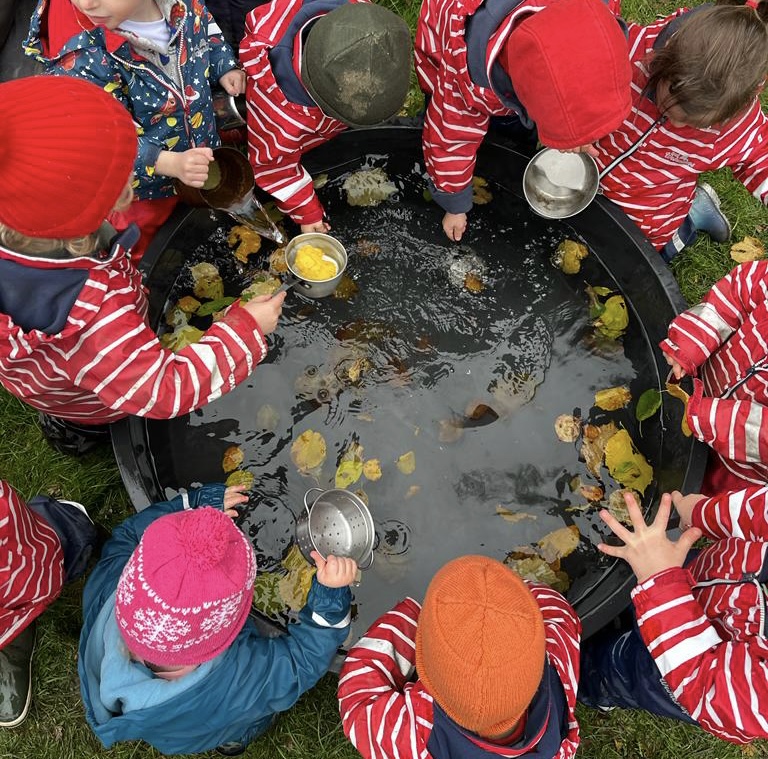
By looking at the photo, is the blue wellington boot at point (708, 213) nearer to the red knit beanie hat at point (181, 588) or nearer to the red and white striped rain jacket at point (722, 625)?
the red and white striped rain jacket at point (722, 625)

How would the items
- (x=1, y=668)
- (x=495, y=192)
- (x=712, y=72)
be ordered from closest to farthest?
(x=712, y=72) < (x=1, y=668) < (x=495, y=192)

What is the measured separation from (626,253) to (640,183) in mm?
248

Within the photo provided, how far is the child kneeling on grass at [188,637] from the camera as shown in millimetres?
1277

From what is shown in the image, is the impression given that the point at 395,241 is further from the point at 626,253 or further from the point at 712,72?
the point at 712,72

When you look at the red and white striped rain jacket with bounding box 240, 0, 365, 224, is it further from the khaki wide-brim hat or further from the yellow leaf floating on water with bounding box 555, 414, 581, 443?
the yellow leaf floating on water with bounding box 555, 414, 581, 443

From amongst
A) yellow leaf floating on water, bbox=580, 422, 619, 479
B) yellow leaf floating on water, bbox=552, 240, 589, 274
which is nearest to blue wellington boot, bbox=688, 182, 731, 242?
yellow leaf floating on water, bbox=552, 240, 589, 274

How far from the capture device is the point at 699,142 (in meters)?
2.03

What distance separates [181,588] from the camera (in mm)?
1259

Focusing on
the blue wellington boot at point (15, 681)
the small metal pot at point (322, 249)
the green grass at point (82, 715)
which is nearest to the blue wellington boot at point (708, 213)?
the small metal pot at point (322, 249)

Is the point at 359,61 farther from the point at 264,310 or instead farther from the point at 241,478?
the point at 241,478

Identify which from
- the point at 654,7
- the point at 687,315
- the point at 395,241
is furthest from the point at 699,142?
the point at 654,7

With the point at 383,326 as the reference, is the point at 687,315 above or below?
above

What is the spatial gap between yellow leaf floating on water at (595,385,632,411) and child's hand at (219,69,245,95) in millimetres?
1556

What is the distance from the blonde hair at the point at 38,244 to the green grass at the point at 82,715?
1.15 metres
